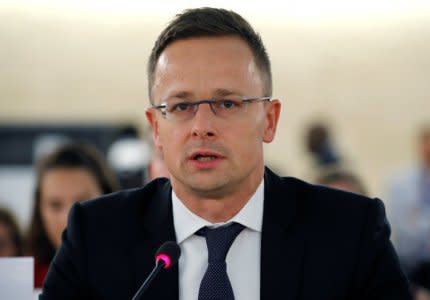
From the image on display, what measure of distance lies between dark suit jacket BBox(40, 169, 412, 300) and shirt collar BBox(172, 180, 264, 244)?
2 centimetres

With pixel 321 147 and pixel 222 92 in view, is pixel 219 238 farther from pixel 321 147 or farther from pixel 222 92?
pixel 321 147

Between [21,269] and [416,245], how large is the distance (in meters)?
4.09

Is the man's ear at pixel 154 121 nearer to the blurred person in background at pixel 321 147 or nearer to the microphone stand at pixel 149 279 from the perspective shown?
the microphone stand at pixel 149 279

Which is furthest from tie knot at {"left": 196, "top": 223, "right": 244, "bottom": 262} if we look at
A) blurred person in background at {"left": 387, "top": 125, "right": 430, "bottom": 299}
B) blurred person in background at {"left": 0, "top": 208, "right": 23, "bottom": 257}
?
blurred person in background at {"left": 387, "top": 125, "right": 430, "bottom": 299}

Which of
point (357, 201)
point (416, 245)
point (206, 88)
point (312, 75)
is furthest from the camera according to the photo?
point (312, 75)

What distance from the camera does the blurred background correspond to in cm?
1109

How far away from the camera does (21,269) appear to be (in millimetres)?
2439

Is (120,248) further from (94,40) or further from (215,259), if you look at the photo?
(94,40)

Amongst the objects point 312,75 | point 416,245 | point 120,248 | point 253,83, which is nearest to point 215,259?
point 120,248

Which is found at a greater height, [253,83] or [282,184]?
[253,83]

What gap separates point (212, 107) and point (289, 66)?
28.7 feet

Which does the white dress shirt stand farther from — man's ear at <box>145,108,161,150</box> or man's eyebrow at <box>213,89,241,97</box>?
man's eyebrow at <box>213,89,241,97</box>

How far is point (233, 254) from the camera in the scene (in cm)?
249

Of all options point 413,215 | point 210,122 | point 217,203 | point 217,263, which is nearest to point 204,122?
point 210,122
